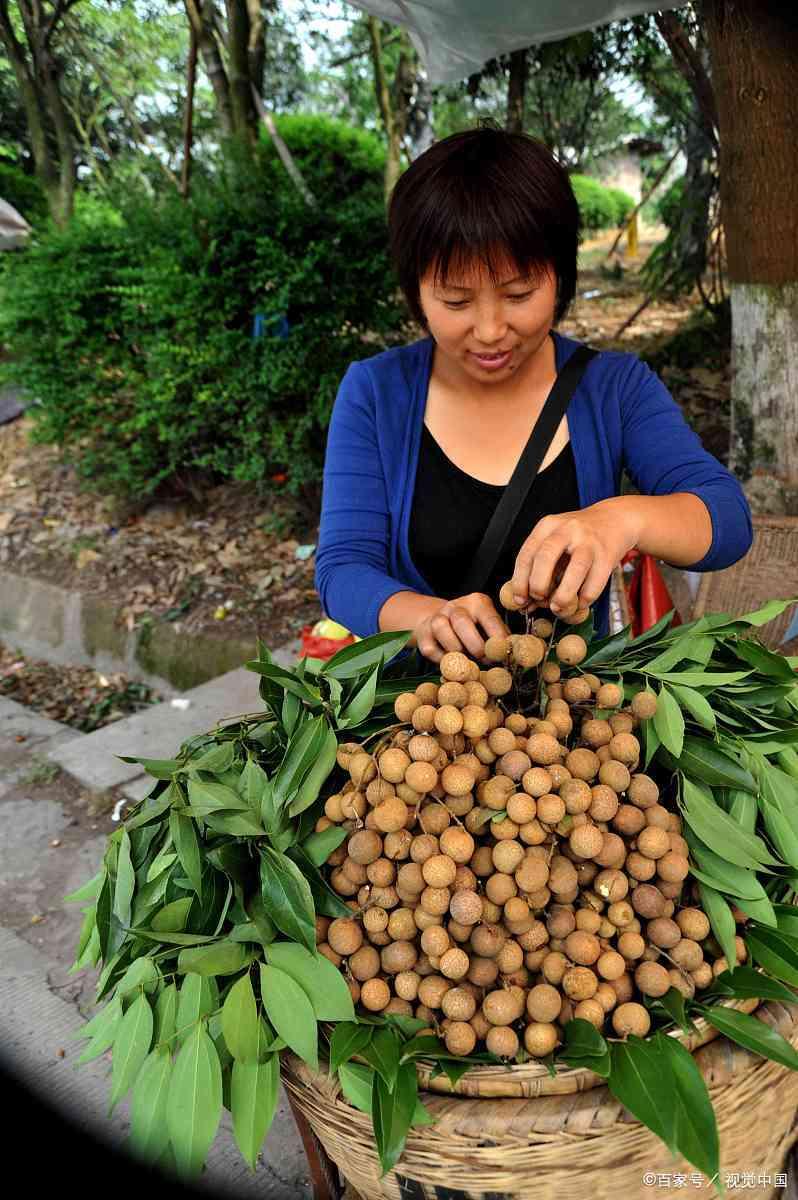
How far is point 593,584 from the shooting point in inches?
46.5

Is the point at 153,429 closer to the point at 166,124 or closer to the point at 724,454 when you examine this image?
the point at 724,454

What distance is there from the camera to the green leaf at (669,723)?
106 cm

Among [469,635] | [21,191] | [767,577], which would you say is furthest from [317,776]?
[21,191]

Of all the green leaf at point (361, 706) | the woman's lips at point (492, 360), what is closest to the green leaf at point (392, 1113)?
the green leaf at point (361, 706)

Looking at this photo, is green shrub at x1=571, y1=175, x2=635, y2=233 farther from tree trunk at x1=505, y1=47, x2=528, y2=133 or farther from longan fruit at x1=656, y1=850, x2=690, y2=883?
longan fruit at x1=656, y1=850, x2=690, y2=883

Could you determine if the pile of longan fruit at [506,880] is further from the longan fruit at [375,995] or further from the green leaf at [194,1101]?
the green leaf at [194,1101]

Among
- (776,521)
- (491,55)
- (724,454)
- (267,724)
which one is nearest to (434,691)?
(267,724)

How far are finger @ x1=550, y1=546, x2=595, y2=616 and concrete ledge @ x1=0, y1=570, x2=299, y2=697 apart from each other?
264cm

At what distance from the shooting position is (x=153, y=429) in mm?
4906

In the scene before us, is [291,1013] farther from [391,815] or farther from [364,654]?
[364,654]

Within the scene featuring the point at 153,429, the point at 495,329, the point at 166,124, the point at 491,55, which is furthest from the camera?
the point at 166,124

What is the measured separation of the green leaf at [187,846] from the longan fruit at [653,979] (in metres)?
0.57

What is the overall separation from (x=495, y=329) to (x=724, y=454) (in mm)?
3026

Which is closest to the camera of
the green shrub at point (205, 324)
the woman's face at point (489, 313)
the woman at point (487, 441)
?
the woman at point (487, 441)
